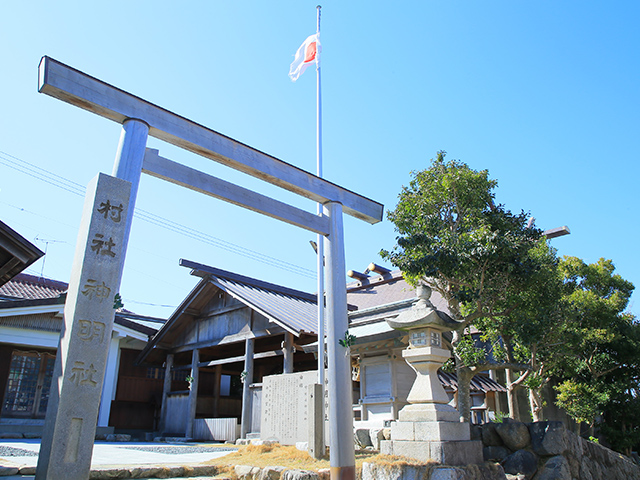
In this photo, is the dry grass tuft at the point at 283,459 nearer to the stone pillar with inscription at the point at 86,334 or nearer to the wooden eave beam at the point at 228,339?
the stone pillar with inscription at the point at 86,334

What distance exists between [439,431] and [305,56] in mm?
11696

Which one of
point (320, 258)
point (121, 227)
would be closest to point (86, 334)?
point (121, 227)

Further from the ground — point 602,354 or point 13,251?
point 13,251

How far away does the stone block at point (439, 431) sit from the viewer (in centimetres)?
796

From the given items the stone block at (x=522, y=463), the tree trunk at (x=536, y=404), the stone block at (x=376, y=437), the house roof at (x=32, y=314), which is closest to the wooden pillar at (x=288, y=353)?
the stone block at (x=376, y=437)

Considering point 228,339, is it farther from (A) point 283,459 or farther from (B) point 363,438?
(A) point 283,459

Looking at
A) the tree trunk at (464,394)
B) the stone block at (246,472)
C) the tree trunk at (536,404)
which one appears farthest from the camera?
the tree trunk at (536,404)

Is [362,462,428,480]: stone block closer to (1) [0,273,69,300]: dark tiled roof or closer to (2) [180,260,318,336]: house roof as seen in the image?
(2) [180,260,318,336]: house roof

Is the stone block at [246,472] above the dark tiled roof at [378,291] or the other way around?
the other way around

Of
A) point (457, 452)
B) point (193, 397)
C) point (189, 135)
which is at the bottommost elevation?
point (457, 452)

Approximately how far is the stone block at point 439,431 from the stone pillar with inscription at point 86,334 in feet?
18.4

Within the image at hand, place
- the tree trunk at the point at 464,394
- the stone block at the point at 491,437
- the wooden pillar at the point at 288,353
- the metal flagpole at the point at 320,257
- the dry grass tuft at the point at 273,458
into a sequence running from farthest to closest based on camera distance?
1. the wooden pillar at the point at 288,353
2. the metal flagpole at the point at 320,257
3. the tree trunk at the point at 464,394
4. the stone block at the point at 491,437
5. the dry grass tuft at the point at 273,458

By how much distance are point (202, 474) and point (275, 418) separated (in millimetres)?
3914

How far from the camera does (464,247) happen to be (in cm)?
1093
